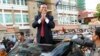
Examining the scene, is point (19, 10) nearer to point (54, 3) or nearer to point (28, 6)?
point (28, 6)

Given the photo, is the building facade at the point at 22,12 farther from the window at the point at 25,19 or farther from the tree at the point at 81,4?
the tree at the point at 81,4

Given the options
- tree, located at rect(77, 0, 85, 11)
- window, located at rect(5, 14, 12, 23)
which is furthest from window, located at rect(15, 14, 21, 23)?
tree, located at rect(77, 0, 85, 11)

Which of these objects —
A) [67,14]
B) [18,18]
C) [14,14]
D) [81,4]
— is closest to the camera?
[14,14]

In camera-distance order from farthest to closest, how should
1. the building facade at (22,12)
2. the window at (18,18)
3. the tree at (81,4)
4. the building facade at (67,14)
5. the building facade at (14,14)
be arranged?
the tree at (81,4) < the building facade at (67,14) < the window at (18,18) < the building facade at (22,12) < the building facade at (14,14)

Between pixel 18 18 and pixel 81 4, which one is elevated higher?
pixel 81 4

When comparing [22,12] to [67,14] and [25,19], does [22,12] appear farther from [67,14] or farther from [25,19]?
[67,14]

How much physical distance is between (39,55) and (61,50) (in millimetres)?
427

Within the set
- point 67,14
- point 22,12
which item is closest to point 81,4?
point 67,14

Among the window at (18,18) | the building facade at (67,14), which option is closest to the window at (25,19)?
the window at (18,18)

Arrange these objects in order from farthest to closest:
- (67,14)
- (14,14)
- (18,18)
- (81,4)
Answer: (81,4) → (67,14) → (18,18) → (14,14)

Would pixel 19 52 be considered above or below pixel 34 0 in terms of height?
below

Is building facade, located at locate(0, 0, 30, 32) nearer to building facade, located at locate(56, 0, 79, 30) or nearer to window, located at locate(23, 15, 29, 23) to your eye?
window, located at locate(23, 15, 29, 23)

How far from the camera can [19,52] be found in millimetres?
6852

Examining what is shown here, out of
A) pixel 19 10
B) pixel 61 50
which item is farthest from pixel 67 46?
pixel 19 10
